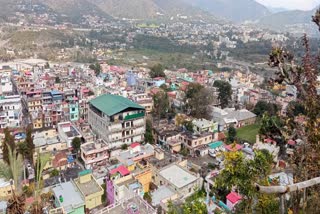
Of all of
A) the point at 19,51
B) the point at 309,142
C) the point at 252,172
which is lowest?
the point at 19,51

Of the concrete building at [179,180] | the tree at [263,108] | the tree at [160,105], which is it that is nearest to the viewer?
the concrete building at [179,180]

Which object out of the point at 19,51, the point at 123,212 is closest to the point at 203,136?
the point at 123,212

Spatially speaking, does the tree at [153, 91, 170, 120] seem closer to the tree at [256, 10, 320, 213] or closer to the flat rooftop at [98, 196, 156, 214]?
the flat rooftop at [98, 196, 156, 214]

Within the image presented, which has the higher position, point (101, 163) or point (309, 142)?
point (309, 142)

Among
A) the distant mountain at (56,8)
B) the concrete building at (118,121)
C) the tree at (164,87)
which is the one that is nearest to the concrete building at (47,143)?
the concrete building at (118,121)

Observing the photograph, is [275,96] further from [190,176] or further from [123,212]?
[123,212]

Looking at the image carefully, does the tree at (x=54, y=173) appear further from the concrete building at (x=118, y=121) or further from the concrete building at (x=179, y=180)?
the concrete building at (x=179, y=180)
